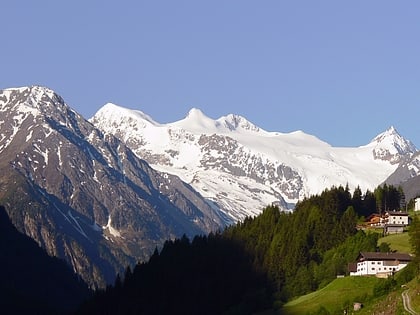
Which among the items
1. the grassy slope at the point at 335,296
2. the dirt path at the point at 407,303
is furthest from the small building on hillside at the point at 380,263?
the dirt path at the point at 407,303

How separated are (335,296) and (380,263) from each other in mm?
14916

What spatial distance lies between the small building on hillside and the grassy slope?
10.1ft

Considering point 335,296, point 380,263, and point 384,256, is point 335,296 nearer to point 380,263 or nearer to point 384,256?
point 380,263

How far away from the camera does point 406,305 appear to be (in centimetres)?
14100

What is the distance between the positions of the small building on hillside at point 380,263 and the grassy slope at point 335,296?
3078 mm

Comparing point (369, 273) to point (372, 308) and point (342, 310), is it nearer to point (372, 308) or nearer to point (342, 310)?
point (342, 310)

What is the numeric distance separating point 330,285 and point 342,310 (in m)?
25.9

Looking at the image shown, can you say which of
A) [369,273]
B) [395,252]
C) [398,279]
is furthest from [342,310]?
[395,252]

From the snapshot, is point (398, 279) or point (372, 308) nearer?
point (372, 308)

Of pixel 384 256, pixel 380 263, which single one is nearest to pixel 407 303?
pixel 380 263

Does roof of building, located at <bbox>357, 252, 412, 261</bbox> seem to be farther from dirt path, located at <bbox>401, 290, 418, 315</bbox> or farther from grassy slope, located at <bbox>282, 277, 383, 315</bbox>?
dirt path, located at <bbox>401, 290, 418, 315</bbox>

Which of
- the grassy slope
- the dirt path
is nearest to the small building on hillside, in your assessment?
the grassy slope

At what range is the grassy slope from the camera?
172625 mm

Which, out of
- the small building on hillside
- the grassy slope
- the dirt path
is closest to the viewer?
the dirt path
